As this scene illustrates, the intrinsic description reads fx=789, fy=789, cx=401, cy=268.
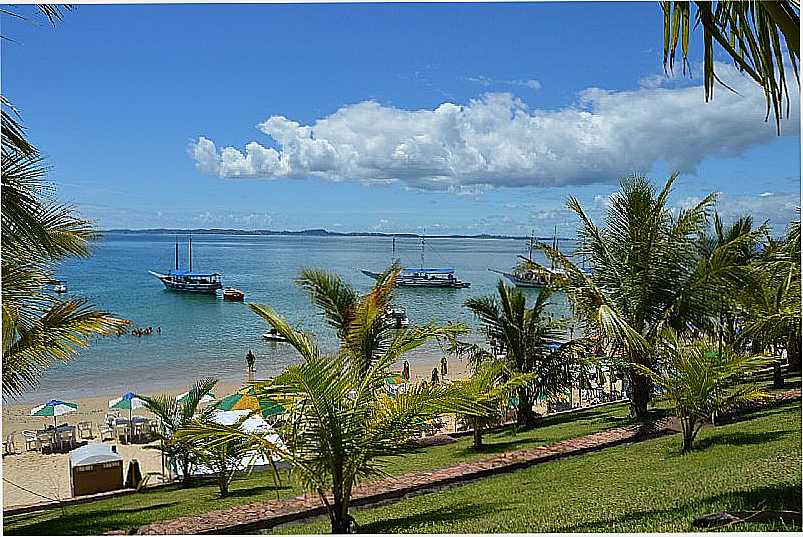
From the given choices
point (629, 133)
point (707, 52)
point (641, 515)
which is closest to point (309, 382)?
point (641, 515)

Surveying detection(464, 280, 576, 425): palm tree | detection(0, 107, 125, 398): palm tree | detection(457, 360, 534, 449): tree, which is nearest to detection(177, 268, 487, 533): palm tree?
detection(457, 360, 534, 449): tree

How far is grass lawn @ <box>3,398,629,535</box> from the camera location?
401cm

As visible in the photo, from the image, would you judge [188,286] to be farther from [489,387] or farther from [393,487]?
[393,487]

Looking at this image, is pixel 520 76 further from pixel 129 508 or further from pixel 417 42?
pixel 129 508

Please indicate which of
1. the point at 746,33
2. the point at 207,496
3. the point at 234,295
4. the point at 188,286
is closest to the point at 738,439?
the point at 207,496

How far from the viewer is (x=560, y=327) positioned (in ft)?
22.5

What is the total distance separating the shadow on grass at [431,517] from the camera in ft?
11.3

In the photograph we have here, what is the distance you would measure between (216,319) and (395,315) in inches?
426

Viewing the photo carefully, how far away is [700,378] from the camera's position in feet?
14.1

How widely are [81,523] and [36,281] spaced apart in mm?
1697

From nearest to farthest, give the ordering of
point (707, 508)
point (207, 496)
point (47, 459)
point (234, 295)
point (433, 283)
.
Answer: point (707, 508) → point (207, 496) → point (47, 459) → point (433, 283) → point (234, 295)

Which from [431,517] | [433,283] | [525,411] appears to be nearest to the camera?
[431,517]

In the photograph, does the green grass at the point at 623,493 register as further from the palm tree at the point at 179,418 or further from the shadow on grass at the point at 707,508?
the palm tree at the point at 179,418

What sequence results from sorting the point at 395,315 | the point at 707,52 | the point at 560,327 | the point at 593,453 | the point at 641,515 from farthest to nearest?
the point at 560,327 → the point at 395,315 → the point at 593,453 → the point at 641,515 → the point at 707,52
